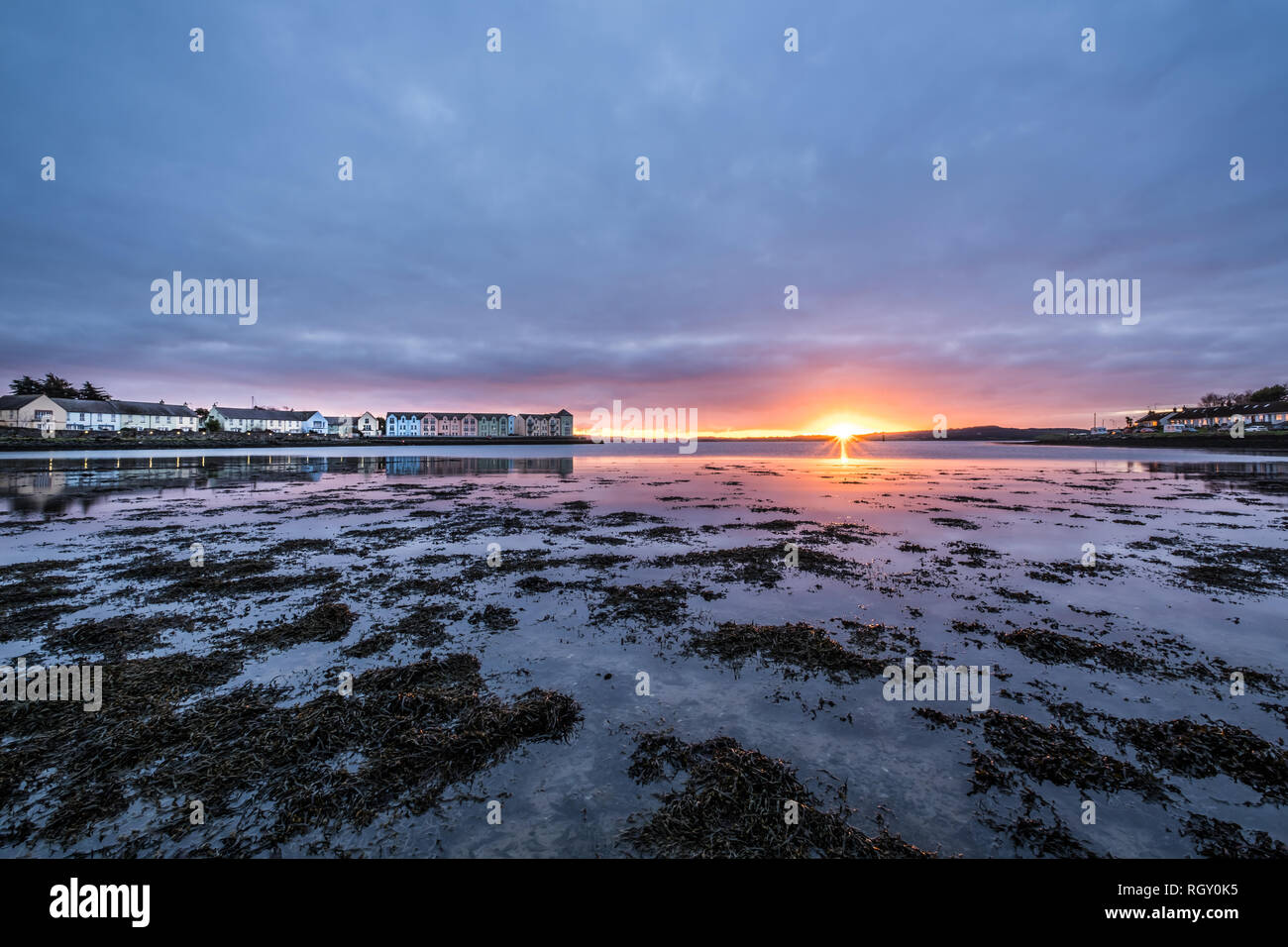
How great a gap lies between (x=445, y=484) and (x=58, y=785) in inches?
1373

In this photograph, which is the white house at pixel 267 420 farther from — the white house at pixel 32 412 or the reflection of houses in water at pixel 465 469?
the reflection of houses in water at pixel 465 469

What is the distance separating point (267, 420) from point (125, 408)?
117 feet

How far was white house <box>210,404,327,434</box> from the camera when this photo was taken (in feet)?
544

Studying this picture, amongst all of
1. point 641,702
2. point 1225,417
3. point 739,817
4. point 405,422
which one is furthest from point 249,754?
point 1225,417

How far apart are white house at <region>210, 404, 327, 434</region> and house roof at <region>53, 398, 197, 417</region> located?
12407 millimetres

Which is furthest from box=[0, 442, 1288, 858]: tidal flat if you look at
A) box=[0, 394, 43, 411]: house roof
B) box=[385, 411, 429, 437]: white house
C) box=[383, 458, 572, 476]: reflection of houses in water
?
box=[385, 411, 429, 437]: white house

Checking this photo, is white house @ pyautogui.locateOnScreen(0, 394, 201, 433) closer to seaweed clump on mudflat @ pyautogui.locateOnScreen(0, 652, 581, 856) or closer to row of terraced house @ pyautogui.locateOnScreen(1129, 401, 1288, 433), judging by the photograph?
seaweed clump on mudflat @ pyautogui.locateOnScreen(0, 652, 581, 856)

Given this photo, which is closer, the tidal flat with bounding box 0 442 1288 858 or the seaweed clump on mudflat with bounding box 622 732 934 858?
the seaweed clump on mudflat with bounding box 622 732 934 858

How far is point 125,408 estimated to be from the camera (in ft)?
475

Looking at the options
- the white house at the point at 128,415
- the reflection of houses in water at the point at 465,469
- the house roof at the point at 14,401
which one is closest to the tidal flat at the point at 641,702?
the reflection of houses in water at the point at 465,469

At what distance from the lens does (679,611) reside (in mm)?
10039

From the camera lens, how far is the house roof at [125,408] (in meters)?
131
